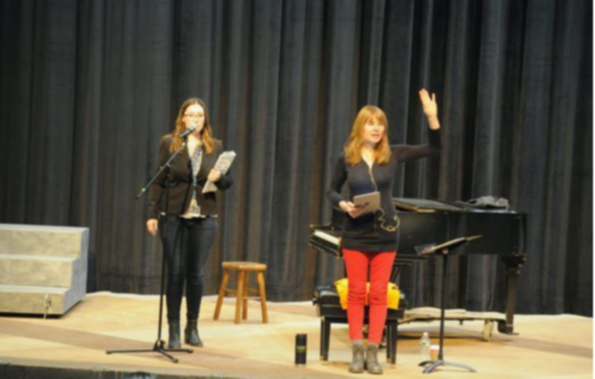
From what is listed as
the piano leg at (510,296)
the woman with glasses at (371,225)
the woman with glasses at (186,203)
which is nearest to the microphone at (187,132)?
the woman with glasses at (186,203)

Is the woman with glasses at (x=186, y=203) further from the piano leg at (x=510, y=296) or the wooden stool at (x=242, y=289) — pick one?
the piano leg at (x=510, y=296)

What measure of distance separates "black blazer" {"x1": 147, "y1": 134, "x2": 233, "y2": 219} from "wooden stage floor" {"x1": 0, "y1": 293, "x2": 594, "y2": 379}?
2.94 feet

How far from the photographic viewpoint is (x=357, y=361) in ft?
20.0

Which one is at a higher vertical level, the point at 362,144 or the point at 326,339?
the point at 362,144

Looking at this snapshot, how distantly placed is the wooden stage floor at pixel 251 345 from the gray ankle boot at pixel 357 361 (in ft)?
0.19

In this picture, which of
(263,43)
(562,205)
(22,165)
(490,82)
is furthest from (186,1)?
(562,205)

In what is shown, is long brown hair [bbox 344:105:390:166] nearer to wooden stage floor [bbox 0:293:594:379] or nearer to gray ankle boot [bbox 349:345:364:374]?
gray ankle boot [bbox 349:345:364:374]

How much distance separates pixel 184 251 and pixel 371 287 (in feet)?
3.92

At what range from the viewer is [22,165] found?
8750mm

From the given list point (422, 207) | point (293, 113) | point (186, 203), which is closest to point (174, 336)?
point (186, 203)

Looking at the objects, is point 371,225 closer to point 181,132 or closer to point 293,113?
point 181,132

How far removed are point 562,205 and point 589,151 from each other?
0.56 meters

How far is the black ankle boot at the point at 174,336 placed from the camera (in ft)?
21.2

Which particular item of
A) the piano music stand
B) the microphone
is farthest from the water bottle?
the microphone
